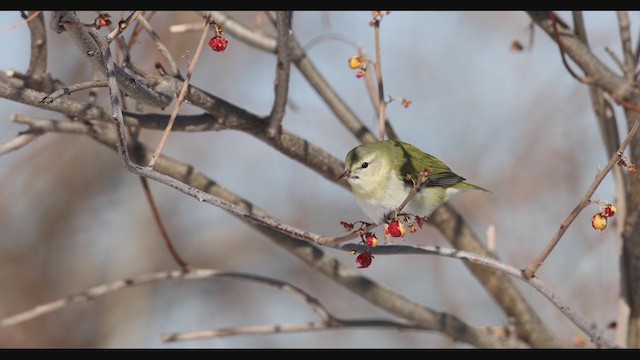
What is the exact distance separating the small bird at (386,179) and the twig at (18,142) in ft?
3.22

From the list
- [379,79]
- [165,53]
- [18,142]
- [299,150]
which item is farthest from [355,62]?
[18,142]

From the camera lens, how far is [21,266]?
6.27m

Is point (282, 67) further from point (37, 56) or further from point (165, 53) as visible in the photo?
point (37, 56)

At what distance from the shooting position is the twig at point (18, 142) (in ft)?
6.78

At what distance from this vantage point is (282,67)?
200cm

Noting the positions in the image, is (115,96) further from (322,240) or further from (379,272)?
(379,272)

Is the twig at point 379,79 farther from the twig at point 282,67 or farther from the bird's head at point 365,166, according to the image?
the twig at point 282,67

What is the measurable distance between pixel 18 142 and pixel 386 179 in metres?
1.18

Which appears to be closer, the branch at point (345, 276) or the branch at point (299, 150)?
the branch at point (299, 150)

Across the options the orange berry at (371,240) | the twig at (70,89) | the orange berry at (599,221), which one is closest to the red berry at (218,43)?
the twig at (70,89)

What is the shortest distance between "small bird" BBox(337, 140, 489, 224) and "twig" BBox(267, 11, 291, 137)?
1.12ft

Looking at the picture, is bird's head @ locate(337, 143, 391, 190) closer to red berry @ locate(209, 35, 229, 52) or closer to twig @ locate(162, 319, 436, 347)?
twig @ locate(162, 319, 436, 347)
